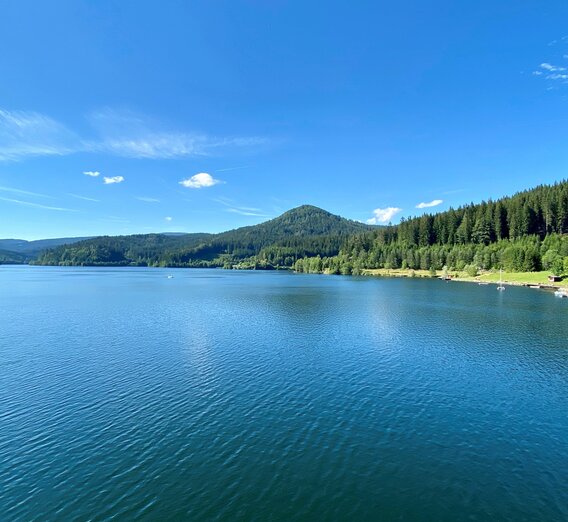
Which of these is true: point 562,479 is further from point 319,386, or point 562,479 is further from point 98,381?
point 98,381

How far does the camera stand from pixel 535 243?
582ft

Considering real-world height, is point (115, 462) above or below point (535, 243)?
below

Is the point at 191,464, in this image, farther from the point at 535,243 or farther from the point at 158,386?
the point at 535,243

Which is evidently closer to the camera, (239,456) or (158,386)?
(239,456)

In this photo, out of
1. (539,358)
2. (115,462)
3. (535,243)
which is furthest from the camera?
(535,243)

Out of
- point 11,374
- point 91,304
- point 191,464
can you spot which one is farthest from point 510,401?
point 91,304

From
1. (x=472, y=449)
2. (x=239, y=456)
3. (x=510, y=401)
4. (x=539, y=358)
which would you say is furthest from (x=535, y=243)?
(x=239, y=456)

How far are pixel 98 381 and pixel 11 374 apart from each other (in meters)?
12.2

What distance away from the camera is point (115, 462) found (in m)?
23.5

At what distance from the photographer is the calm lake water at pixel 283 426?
20.0 m

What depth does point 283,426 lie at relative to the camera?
94.8 ft

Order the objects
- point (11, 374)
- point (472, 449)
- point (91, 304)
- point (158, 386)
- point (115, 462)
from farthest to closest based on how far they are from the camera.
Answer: point (91, 304)
point (11, 374)
point (158, 386)
point (472, 449)
point (115, 462)

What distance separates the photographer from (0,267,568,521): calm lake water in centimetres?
2003

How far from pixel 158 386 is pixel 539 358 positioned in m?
51.8
